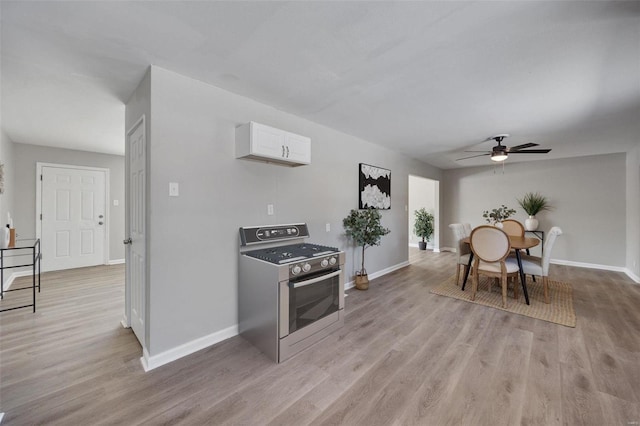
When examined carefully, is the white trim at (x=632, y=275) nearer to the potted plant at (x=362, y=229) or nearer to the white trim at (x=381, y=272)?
the white trim at (x=381, y=272)

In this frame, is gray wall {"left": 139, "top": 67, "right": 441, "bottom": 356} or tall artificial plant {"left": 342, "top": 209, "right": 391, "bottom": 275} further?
tall artificial plant {"left": 342, "top": 209, "right": 391, "bottom": 275}

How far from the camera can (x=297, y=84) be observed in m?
2.36

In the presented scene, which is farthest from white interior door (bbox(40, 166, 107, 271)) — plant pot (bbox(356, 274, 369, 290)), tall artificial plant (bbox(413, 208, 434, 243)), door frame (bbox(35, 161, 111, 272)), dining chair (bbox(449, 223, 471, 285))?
tall artificial plant (bbox(413, 208, 434, 243))

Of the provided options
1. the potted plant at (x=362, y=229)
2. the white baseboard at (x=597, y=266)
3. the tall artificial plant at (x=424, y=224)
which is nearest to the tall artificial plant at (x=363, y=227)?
the potted plant at (x=362, y=229)

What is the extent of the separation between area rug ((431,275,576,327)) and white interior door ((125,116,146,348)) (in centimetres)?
364

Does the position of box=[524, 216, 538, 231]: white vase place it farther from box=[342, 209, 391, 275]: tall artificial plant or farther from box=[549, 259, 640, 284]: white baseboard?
box=[342, 209, 391, 275]: tall artificial plant

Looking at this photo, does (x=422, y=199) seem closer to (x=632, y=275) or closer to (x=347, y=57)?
(x=632, y=275)

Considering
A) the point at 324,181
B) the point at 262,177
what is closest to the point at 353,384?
the point at 262,177

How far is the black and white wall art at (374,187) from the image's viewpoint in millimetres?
4208

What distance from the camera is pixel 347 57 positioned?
6.28 ft

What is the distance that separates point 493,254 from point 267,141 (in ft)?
10.3

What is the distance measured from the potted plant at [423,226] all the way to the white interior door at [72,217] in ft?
25.0

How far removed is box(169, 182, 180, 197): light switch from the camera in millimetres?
2139

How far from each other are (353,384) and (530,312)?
8.47 ft
